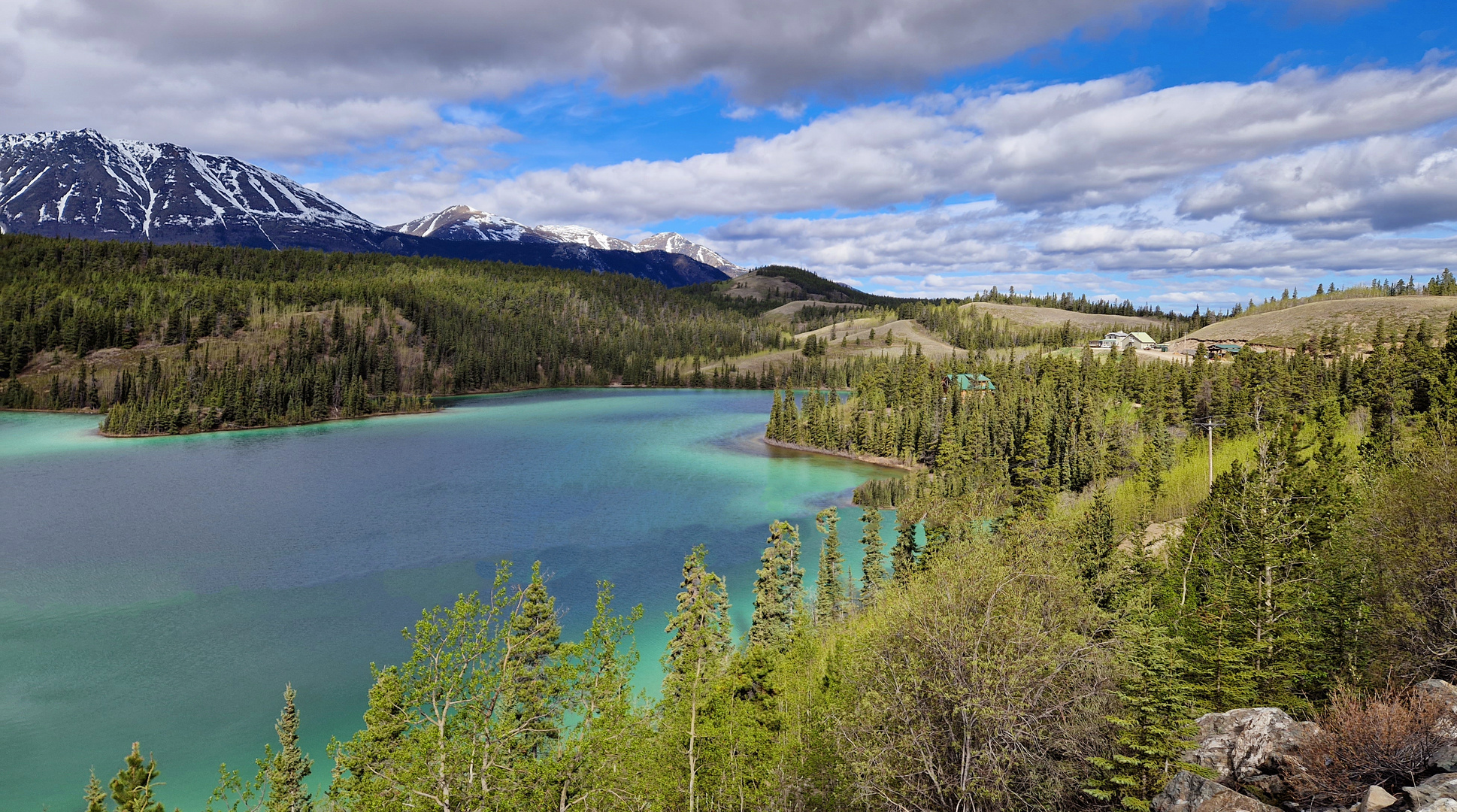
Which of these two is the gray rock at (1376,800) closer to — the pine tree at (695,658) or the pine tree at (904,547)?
the pine tree at (695,658)

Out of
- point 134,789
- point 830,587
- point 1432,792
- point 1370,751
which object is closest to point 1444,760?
point 1370,751

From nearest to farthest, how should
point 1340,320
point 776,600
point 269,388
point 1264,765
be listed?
point 1264,765 < point 776,600 < point 1340,320 < point 269,388

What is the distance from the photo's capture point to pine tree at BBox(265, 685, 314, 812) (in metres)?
18.9

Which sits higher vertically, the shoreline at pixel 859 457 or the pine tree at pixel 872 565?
the pine tree at pixel 872 565

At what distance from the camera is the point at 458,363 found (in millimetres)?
194625

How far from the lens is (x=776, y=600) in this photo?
119 ft

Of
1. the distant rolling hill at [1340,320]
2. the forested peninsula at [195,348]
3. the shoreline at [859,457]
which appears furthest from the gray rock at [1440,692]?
the distant rolling hill at [1340,320]

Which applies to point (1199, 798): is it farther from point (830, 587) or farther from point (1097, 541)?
point (830, 587)

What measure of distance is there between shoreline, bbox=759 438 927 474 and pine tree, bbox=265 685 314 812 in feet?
244

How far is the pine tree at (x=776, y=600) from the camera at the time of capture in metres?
35.2

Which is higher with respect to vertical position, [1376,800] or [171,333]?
[171,333]

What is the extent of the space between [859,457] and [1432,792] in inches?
3726

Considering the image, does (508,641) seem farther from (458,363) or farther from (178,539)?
(458,363)

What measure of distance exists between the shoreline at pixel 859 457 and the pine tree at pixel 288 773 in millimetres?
74255
